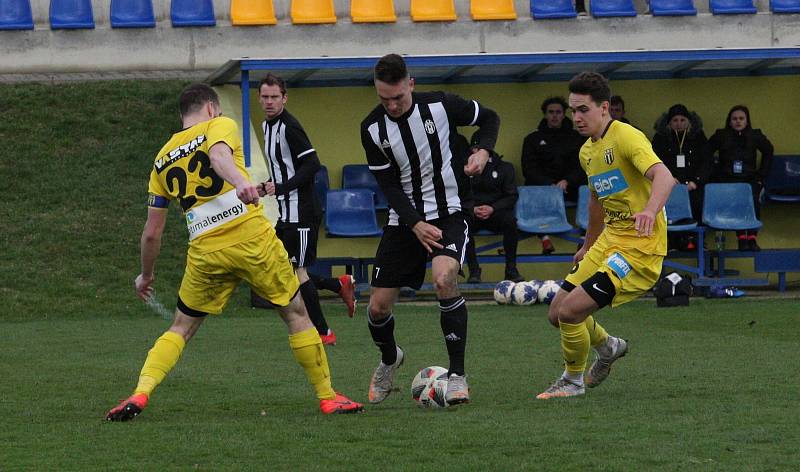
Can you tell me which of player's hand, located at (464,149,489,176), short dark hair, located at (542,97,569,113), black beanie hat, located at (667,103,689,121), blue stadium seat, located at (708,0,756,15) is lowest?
player's hand, located at (464,149,489,176)

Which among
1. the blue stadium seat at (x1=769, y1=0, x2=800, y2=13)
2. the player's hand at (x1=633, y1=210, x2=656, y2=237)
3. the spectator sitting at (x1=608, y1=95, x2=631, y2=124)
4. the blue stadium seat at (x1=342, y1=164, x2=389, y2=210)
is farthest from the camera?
the blue stadium seat at (x1=769, y1=0, x2=800, y2=13)

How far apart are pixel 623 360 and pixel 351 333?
11.3 feet

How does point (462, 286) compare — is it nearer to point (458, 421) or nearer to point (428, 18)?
point (428, 18)

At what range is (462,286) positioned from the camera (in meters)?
15.6

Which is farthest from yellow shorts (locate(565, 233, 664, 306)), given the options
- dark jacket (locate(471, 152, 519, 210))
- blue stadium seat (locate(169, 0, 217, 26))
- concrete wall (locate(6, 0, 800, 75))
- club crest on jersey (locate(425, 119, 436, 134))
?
blue stadium seat (locate(169, 0, 217, 26))

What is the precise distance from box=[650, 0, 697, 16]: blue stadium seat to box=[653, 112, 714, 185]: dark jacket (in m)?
5.05

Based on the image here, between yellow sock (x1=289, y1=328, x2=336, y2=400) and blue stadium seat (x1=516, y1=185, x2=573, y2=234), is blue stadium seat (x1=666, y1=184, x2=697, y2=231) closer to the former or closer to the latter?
blue stadium seat (x1=516, y1=185, x2=573, y2=234)

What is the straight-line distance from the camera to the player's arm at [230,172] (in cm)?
623

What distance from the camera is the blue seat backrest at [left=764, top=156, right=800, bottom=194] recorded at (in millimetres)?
17266

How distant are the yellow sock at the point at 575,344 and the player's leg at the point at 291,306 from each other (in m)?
1.30

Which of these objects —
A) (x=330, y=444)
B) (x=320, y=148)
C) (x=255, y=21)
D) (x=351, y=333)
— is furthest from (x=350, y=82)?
(x=330, y=444)

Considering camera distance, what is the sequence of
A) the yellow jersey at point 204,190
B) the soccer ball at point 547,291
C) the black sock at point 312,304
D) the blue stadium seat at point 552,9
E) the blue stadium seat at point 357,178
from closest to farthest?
the yellow jersey at point 204,190, the black sock at point 312,304, the soccer ball at point 547,291, the blue stadium seat at point 357,178, the blue stadium seat at point 552,9

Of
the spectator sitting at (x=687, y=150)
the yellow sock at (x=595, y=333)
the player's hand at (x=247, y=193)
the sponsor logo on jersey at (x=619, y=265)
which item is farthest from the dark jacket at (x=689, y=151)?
the player's hand at (x=247, y=193)

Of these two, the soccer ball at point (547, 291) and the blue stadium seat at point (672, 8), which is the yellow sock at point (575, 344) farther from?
the blue stadium seat at point (672, 8)
